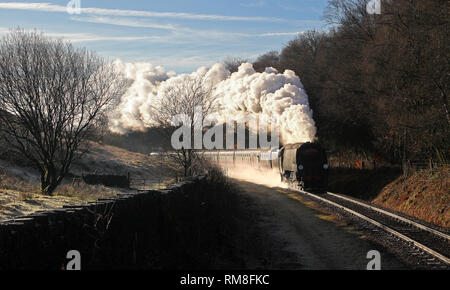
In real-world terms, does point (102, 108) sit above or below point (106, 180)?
above

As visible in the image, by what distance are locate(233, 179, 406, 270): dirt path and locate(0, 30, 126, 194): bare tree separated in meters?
12.3

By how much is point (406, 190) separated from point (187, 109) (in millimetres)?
14648

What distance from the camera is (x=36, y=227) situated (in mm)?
6559

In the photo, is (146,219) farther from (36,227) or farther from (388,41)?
(388,41)

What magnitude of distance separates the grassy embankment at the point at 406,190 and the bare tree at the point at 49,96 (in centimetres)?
1604

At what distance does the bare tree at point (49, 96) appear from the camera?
24.8 meters

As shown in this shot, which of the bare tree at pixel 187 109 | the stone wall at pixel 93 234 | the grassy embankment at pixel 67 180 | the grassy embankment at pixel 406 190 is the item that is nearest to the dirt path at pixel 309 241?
the stone wall at pixel 93 234

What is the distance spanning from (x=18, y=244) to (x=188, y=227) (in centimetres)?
625

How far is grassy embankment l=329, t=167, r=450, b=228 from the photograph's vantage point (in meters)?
18.7

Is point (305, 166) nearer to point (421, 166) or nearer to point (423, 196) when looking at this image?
point (421, 166)

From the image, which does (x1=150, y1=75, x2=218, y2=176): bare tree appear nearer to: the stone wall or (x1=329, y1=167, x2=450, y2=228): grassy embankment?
(x1=329, y1=167, x2=450, y2=228): grassy embankment

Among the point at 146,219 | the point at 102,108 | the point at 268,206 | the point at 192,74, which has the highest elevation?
the point at 192,74
